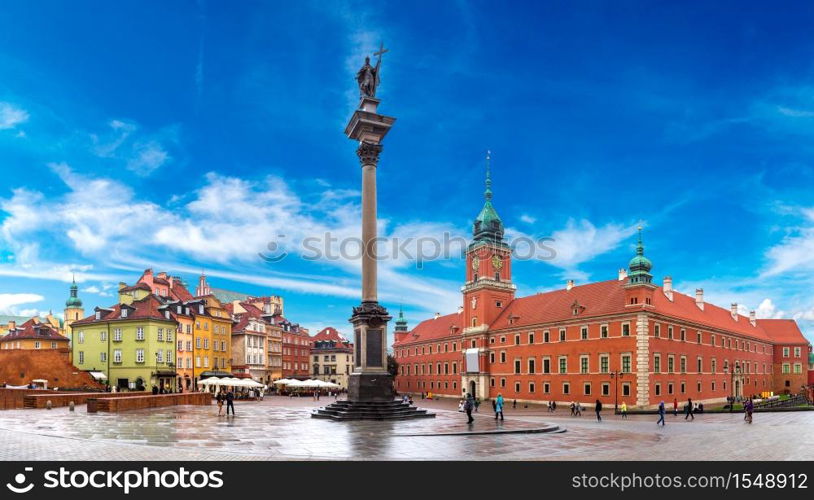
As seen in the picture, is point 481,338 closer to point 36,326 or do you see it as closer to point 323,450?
point 36,326

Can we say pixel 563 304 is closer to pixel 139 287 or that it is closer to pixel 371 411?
pixel 371 411

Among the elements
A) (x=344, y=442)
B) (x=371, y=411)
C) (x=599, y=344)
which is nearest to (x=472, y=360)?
(x=599, y=344)

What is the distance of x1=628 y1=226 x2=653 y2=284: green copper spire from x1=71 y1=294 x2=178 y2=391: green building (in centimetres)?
5371

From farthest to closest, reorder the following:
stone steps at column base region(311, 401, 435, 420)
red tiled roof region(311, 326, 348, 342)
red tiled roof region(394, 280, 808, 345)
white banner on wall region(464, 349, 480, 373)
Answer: red tiled roof region(311, 326, 348, 342)
white banner on wall region(464, 349, 480, 373)
red tiled roof region(394, 280, 808, 345)
stone steps at column base region(311, 401, 435, 420)

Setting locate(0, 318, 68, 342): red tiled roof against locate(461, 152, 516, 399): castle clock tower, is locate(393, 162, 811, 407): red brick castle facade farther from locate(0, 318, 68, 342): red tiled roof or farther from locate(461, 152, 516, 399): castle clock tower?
locate(0, 318, 68, 342): red tiled roof

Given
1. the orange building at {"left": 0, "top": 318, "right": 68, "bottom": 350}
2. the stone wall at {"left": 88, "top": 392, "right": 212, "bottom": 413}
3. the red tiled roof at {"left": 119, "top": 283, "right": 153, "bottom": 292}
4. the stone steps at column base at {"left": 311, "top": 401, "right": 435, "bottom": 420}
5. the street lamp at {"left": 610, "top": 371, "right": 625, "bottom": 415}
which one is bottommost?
the street lamp at {"left": 610, "top": 371, "right": 625, "bottom": 415}

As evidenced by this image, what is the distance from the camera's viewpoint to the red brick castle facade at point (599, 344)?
68250mm

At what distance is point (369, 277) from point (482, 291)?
194 feet

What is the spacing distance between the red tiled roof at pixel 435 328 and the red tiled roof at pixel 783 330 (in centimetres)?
4993

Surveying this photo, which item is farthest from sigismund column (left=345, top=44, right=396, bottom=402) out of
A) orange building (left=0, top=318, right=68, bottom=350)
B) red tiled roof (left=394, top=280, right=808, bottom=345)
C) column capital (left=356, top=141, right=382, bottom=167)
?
orange building (left=0, top=318, right=68, bottom=350)

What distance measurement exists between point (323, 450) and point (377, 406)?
1325cm

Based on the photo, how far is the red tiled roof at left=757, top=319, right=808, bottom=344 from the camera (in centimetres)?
10500
